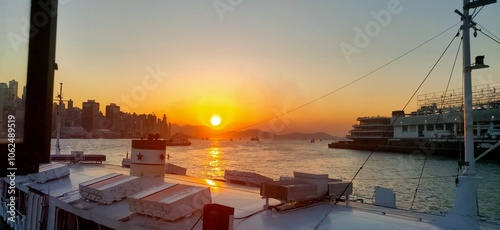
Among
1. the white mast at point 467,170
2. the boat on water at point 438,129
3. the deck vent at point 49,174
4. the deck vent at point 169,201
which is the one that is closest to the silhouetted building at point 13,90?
the deck vent at point 169,201

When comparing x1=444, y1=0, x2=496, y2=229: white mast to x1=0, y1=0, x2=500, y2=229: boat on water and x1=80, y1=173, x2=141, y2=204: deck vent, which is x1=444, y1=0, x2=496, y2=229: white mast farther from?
x1=80, y1=173, x2=141, y2=204: deck vent

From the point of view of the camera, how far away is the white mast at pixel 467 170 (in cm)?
1073

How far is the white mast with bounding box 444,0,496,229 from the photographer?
10.7 metres

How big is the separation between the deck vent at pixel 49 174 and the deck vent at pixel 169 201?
10.2m

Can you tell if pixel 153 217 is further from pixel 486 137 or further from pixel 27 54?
pixel 486 137

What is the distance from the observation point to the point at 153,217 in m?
10.4

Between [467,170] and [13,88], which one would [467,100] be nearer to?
[467,170]

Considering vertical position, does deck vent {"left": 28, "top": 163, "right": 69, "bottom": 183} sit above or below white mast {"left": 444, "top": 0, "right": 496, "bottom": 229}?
below

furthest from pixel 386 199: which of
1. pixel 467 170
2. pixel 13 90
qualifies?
pixel 13 90

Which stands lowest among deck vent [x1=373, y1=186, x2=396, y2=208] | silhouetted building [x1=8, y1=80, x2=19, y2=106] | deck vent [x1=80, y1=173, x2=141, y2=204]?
deck vent [x1=373, y1=186, x2=396, y2=208]

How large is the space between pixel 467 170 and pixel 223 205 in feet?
27.2

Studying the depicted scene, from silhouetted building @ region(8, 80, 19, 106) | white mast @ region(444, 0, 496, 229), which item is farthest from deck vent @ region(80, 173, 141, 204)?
white mast @ region(444, 0, 496, 229)

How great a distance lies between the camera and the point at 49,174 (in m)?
18.9

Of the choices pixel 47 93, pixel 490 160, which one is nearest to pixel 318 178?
pixel 47 93
